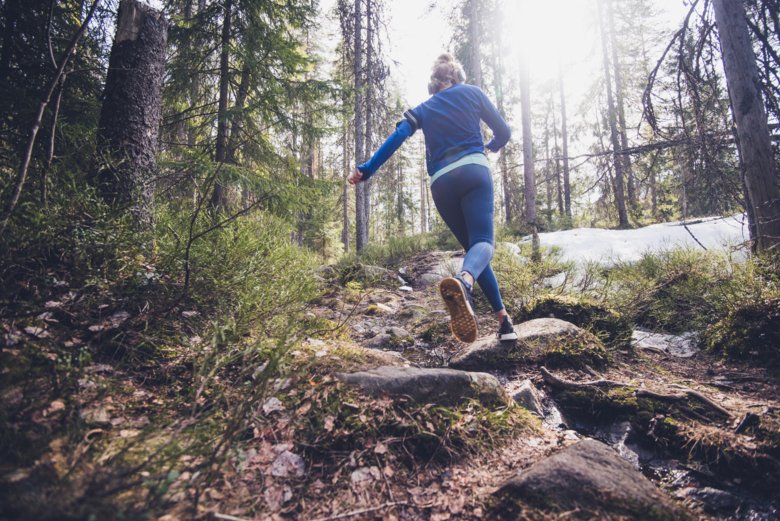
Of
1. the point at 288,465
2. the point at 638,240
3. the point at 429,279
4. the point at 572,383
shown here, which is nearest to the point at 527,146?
the point at 638,240

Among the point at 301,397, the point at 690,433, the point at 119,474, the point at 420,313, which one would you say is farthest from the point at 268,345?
the point at 420,313

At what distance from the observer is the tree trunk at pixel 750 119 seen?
4016 mm

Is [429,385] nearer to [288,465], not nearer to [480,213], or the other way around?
[288,465]

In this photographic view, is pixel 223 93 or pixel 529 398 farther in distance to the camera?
pixel 223 93

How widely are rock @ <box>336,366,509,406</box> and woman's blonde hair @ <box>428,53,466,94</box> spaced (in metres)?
2.48

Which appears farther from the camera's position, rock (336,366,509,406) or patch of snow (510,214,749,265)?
patch of snow (510,214,749,265)

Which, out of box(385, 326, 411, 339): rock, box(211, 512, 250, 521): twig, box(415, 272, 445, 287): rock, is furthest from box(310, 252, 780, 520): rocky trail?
box(415, 272, 445, 287): rock

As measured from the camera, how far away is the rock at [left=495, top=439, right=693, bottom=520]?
47.4 inches

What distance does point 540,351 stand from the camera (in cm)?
274

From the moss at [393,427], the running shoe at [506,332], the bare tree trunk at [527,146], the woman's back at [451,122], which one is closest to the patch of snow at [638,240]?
the bare tree trunk at [527,146]

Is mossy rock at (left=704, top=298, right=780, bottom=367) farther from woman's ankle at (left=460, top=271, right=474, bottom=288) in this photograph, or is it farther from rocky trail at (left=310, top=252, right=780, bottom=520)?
woman's ankle at (left=460, top=271, right=474, bottom=288)

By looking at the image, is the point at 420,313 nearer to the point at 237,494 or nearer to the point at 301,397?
the point at 301,397

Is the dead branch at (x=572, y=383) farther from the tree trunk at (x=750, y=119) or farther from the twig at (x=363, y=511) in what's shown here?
the tree trunk at (x=750, y=119)

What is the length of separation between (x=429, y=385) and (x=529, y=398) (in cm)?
79
